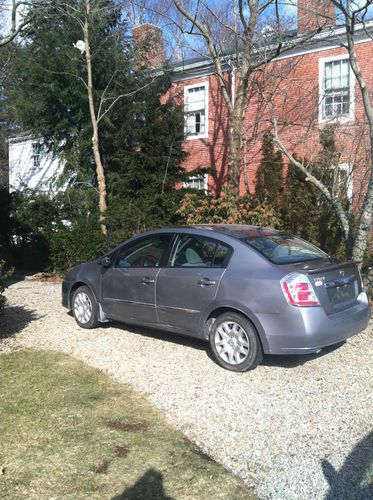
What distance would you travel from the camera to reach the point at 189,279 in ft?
19.6

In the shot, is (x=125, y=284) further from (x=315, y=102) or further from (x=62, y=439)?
(x=315, y=102)

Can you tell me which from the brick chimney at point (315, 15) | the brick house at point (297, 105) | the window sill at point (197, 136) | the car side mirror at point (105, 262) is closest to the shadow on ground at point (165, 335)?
the car side mirror at point (105, 262)

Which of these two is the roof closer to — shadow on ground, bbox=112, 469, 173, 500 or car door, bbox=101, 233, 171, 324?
car door, bbox=101, 233, 171, 324

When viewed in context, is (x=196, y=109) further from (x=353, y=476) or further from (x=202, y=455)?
(x=353, y=476)

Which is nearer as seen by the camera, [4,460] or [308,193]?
[4,460]

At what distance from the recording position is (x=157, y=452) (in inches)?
149

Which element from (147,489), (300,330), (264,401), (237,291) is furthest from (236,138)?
(147,489)

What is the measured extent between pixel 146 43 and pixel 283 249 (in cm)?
1279

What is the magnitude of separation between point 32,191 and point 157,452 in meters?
13.0

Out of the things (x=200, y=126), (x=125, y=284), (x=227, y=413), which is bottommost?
(x=227, y=413)

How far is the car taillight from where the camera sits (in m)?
5.15

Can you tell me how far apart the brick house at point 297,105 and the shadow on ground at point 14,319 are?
23.7 ft

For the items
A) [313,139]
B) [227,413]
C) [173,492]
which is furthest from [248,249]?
[313,139]

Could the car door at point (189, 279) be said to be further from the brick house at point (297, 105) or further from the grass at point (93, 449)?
the brick house at point (297, 105)
